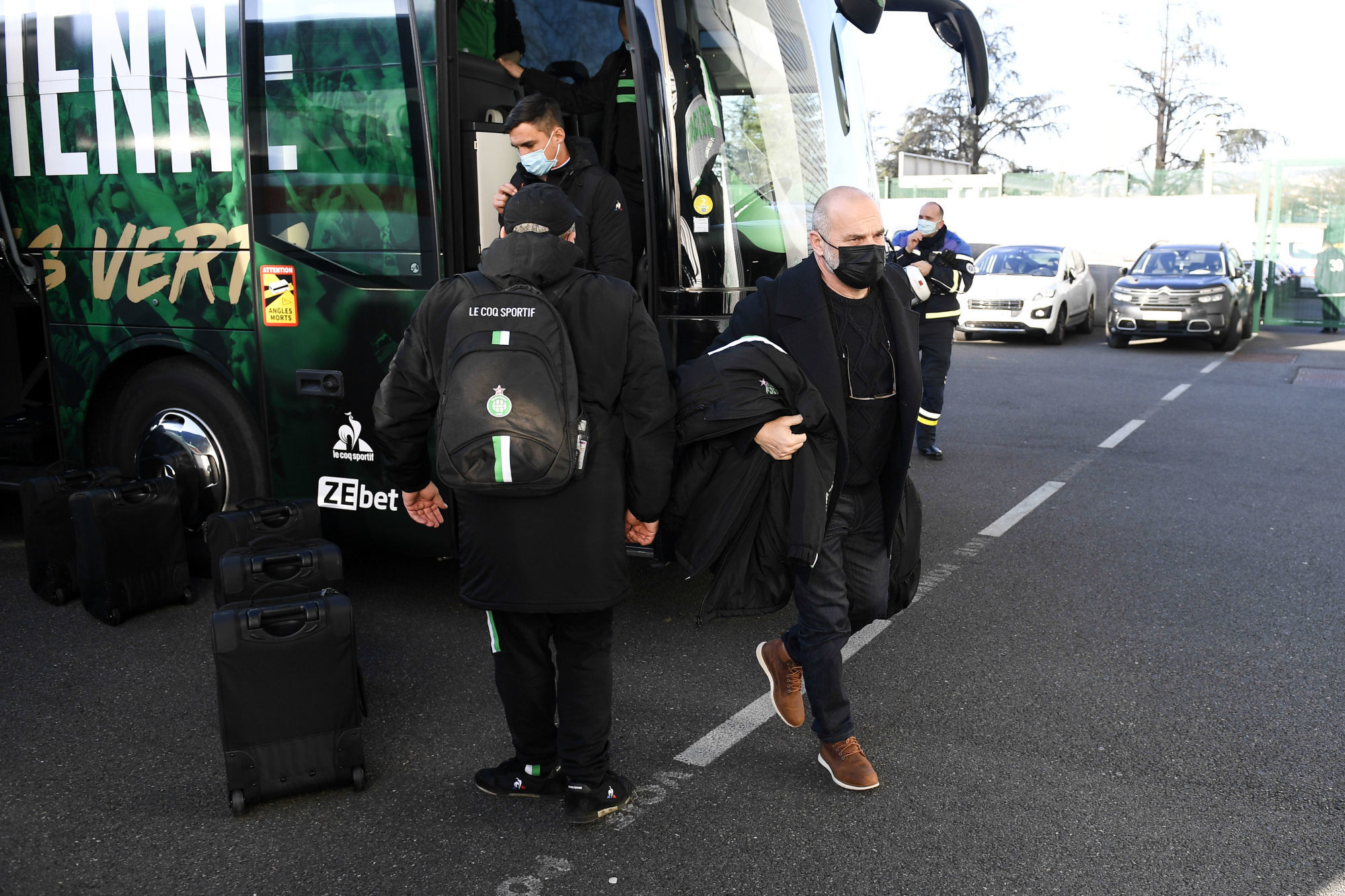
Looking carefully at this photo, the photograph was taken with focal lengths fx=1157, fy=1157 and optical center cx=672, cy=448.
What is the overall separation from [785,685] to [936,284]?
501 cm

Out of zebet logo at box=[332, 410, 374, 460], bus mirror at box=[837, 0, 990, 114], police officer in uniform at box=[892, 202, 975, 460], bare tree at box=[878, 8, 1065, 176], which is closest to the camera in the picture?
zebet logo at box=[332, 410, 374, 460]

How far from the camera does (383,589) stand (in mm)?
5496

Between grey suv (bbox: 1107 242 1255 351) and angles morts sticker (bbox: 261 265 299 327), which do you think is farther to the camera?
grey suv (bbox: 1107 242 1255 351)

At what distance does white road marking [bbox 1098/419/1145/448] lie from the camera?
9.39 metres

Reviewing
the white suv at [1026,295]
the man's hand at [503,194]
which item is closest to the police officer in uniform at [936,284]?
the man's hand at [503,194]

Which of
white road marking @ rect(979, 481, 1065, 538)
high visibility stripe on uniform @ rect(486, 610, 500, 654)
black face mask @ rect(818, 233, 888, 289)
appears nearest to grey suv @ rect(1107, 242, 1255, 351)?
white road marking @ rect(979, 481, 1065, 538)

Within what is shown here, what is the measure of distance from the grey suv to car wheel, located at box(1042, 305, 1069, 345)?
740 mm

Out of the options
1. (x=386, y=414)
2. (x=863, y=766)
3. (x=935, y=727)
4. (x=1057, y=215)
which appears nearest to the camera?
(x=386, y=414)

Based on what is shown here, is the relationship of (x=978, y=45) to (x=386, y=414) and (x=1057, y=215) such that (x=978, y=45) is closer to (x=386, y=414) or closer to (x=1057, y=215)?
(x=386, y=414)

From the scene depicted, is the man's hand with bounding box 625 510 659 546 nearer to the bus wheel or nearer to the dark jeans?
the dark jeans

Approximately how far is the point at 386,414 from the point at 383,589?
2426 mm

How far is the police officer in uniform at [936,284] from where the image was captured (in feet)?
27.2

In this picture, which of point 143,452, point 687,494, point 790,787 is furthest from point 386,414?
point 143,452

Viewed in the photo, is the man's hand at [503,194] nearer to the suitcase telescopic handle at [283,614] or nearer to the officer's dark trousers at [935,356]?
the suitcase telescopic handle at [283,614]
